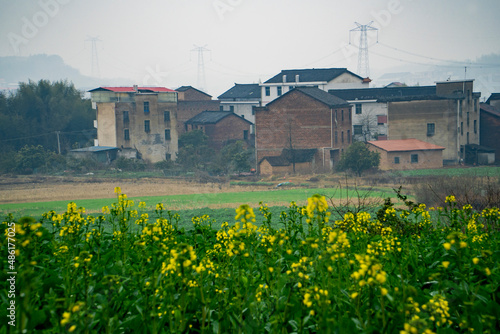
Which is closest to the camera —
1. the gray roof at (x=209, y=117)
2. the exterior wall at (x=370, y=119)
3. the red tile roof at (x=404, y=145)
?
the red tile roof at (x=404, y=145)

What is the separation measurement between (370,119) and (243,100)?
16.7 metres

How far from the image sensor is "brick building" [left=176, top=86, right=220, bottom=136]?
60219 millimetres

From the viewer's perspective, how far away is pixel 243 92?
209 ft

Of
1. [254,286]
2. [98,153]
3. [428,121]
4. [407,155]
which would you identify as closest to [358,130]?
[428,121]

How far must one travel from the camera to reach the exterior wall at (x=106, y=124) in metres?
48.9

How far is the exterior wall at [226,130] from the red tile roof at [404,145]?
48.3 feet

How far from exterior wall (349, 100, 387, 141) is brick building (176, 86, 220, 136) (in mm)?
17630

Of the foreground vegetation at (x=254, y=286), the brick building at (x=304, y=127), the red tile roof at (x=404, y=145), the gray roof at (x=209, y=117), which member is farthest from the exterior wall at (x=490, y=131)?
the foreground vegetation at (x=254, y=286)

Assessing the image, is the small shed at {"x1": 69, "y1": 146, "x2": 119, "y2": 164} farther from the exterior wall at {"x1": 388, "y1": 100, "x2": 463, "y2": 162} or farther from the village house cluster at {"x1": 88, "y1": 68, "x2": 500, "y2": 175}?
the exterior wall at {"x1": 388, "y1": 100, "x2": 463, "y2": 162}

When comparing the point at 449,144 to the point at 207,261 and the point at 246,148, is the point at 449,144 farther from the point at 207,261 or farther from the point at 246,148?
the point at 207,261

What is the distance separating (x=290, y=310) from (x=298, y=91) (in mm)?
42645

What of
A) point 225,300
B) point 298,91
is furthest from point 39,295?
point 298,91

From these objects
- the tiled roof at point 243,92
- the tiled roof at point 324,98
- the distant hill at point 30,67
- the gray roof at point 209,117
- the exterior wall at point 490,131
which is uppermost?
the distant hill at point 30,67

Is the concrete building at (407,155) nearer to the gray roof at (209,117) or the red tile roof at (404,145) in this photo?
the red tile roof at (404,145)
